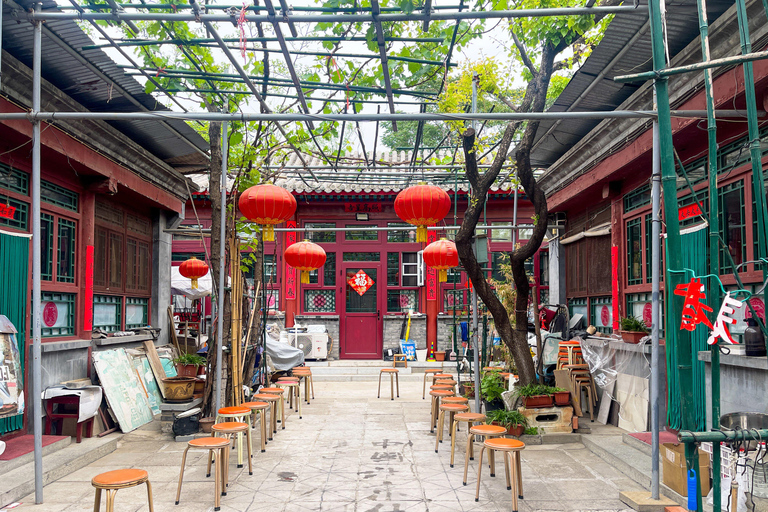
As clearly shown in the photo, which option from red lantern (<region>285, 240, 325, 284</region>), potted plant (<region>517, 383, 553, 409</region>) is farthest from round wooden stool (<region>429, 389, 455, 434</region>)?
red lantern (<region>285, 240, 325, 284</region>)

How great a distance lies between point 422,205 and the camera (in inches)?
273

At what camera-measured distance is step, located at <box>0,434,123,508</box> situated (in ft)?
17.2

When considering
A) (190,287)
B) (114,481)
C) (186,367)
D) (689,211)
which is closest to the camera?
(114,481)

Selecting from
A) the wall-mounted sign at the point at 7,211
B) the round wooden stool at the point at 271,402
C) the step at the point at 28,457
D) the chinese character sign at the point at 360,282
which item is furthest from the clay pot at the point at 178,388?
the chinese character sign at the point at 360,282

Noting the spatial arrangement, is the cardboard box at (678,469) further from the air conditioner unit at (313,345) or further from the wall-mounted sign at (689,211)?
the air conditioner unit at (313,345)

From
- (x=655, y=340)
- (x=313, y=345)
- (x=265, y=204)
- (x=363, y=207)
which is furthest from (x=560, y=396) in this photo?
(x=363, y=207)

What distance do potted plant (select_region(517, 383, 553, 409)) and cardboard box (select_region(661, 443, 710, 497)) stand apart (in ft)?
7.80

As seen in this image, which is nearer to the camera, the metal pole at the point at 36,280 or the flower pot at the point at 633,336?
the metal pole at the point at 36,280

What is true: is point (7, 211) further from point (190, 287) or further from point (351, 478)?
point (190, 287)

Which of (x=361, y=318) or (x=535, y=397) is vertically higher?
(x=361, y=318)

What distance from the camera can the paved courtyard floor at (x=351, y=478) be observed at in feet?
17.3

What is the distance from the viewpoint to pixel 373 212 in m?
16.5

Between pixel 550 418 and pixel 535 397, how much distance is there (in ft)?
1.36

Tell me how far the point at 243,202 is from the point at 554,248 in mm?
7585
